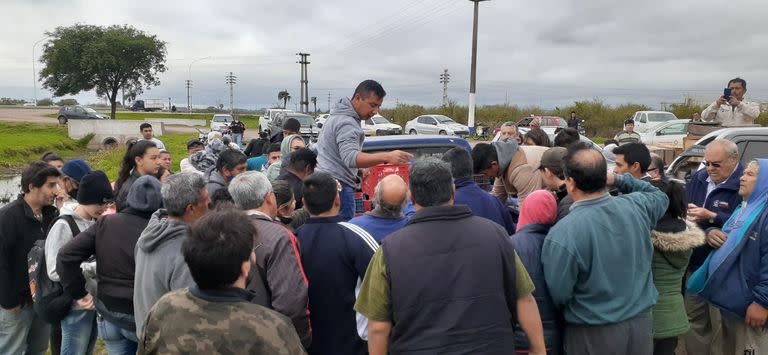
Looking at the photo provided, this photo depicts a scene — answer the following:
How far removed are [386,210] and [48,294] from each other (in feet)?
8.05

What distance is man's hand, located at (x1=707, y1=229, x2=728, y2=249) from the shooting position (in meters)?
3.90

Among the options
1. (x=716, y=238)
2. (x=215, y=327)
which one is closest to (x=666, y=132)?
(x=716, y=238)

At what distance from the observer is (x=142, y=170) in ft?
17.1

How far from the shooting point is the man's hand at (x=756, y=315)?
11.6 ft

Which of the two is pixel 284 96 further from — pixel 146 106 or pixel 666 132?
pixel 666 132

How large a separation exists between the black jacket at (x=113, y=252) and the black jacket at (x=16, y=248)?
0.79m

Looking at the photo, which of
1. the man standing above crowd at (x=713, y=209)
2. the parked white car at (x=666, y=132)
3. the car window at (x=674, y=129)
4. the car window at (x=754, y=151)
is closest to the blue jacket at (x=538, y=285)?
the man standing above crowd at (x=713, y=209)

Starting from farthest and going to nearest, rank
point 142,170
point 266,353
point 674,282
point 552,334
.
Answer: point 142,170 → point 674,282 → point 552,334 → point 266,353

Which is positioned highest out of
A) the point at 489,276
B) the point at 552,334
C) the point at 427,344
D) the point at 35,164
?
the point at 35,164

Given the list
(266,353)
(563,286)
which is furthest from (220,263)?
(563,286)

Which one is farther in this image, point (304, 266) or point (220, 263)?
point (304, 266)

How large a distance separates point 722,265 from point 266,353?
3263 millimetres

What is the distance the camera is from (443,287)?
2.30 m

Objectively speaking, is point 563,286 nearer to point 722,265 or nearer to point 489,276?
point 489,276
